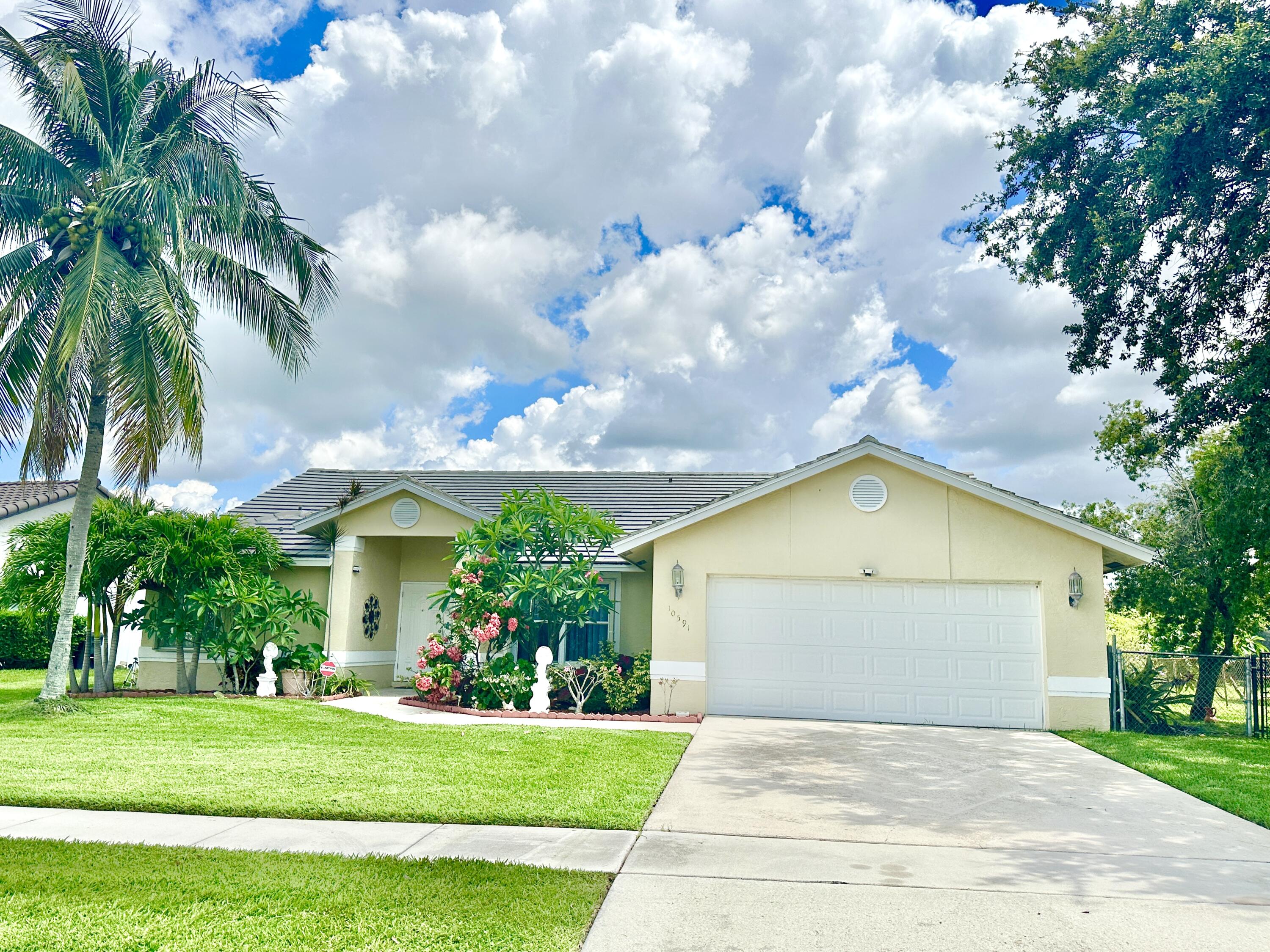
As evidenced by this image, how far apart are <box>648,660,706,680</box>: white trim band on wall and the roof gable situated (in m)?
1.91

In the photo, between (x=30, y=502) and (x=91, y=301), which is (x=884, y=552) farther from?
(x=30, y=502)

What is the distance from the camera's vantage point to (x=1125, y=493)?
21.0 meters

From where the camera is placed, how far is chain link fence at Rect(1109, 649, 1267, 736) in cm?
1310

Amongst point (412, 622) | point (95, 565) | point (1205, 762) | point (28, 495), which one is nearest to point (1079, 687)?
point (1205, 762)

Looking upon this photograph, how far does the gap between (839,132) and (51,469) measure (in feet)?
44.2

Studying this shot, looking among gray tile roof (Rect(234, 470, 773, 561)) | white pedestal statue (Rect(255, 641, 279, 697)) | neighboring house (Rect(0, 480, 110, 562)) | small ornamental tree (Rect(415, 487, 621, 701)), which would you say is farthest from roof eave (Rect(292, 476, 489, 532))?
neighboring house (Rect(0, 480, 110, 562))

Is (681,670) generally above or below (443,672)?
above

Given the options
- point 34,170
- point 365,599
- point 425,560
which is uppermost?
point 34,170

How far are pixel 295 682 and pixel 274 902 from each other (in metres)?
11.2

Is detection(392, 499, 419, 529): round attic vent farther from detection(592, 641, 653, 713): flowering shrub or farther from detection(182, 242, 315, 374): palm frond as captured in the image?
detection(592, 641, 653, 713): flowering shrub

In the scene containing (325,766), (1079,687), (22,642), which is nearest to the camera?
(325,766)

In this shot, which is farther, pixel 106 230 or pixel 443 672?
pixel 443 672

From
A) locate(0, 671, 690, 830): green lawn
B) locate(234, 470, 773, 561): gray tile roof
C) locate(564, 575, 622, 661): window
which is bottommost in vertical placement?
locate(0, 671, 690, 830): green lawn

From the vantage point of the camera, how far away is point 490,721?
1255cm
